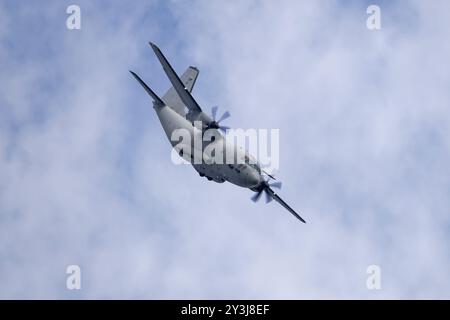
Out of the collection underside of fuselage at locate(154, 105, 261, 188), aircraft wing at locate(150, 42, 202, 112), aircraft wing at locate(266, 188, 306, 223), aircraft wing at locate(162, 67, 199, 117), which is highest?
aircraft wing at locate(162, 67, 199, 117)

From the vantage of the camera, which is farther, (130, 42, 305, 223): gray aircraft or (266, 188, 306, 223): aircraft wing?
(266, 188, 306, 223): aircraft wing

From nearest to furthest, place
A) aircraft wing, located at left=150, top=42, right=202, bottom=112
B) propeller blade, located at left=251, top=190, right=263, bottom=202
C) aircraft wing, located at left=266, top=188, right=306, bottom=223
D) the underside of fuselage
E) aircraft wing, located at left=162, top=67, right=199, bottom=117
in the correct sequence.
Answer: aircraft wing, located at left=150, top=42, right=202, bottom=112
the underside of fuselage
propeller blade, located at left=251, top=190, right=263, bottom=202
aircraft wing, located at left=266, top=188, right=306, bottom=223
aircraft wing, located at left=162, top=67, right=199, bottom=117

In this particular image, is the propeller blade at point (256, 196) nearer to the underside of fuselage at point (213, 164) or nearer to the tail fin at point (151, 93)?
the underside of fuselage at point (213, 164)

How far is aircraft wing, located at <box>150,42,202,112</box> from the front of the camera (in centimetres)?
5706

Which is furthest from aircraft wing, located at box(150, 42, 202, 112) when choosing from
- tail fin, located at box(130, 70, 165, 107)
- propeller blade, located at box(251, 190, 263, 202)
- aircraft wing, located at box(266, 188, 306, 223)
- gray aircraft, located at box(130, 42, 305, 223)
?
aircraft wing, located at box(266, 188, 306, 223)

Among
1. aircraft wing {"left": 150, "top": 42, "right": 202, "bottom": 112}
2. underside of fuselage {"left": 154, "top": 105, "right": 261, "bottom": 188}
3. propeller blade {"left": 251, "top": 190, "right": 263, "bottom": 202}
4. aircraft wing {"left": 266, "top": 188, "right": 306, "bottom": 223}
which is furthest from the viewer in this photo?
aircraft wing {"left": 266, "top": 188, "right": 306, "bottom": 223}

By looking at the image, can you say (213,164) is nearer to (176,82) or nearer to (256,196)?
(256,196)

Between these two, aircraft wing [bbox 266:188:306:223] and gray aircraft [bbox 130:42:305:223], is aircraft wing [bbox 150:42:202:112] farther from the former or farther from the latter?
aircraft wing [bbox 266:188:306:223]

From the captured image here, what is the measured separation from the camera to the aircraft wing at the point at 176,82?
57062mm

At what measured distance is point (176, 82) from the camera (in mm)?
59094

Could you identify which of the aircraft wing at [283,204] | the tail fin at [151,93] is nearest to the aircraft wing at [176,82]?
the tail fin at [151,93]
